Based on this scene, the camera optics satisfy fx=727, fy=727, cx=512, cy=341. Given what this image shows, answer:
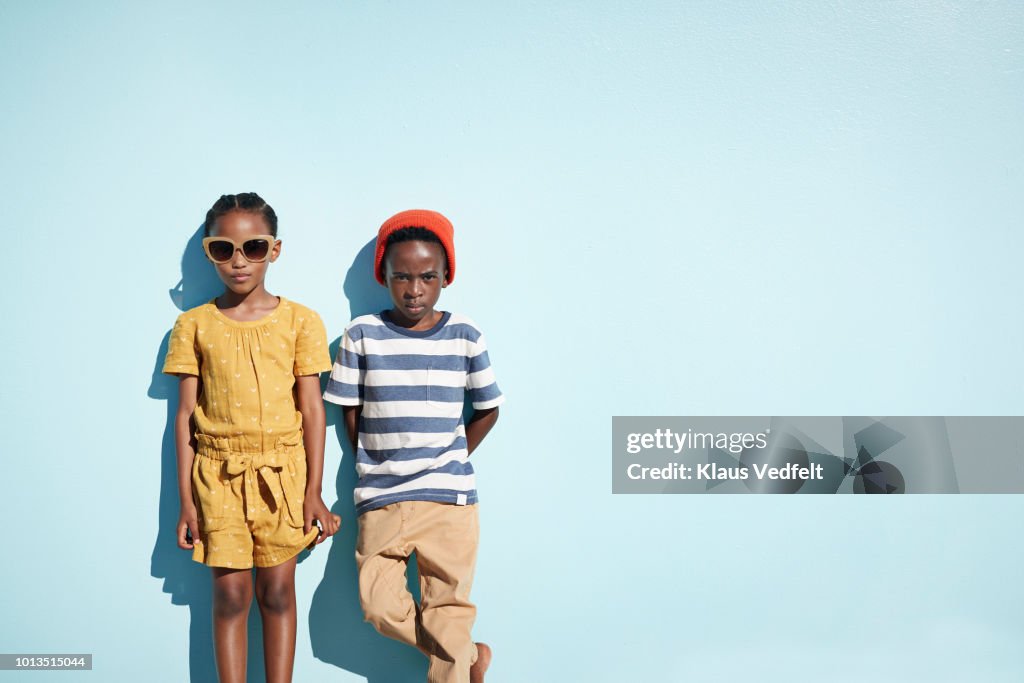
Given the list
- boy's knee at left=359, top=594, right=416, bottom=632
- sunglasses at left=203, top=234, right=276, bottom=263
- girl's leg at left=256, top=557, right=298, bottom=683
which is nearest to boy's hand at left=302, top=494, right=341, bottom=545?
girl's leg at left=256, top=557, right=298, bottom=683

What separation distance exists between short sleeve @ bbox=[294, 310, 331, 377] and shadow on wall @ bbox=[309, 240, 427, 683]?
0.19m

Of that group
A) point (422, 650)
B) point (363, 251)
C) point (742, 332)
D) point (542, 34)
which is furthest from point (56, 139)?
point (742, 332)

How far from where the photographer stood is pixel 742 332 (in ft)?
8.16

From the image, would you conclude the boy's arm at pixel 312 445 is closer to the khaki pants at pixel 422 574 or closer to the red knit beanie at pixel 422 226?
the khaki pants at pixel 422 574

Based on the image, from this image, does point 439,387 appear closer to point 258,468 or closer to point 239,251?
point 258,468

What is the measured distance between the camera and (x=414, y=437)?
221 cm

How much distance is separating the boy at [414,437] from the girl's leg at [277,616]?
0.24 m

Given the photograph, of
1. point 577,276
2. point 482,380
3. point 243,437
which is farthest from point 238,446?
point 577,276

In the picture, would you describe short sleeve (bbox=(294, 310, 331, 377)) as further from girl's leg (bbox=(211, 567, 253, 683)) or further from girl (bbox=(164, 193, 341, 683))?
girl's leg (bbox=(211, 567, 253, 683))

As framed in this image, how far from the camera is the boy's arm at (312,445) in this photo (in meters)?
2.22

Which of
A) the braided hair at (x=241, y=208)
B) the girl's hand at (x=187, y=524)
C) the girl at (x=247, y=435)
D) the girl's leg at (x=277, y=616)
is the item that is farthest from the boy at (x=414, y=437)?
the girl's hand at (x=187, y=524)

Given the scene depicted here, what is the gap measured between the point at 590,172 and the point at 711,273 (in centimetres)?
54

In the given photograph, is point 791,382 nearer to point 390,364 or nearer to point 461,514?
point 461,514

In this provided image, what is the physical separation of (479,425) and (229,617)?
95 cm
